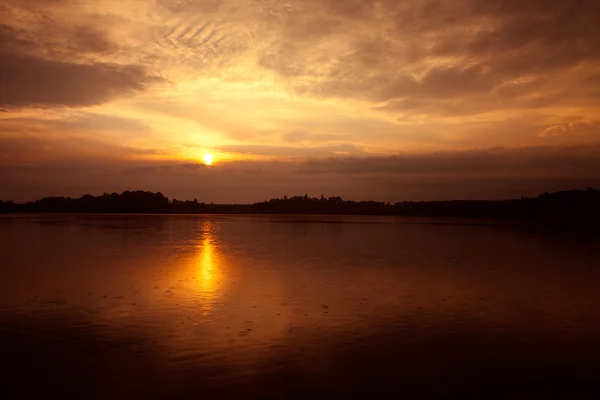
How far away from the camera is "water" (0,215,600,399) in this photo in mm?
11898

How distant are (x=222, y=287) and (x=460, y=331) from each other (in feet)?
42.3

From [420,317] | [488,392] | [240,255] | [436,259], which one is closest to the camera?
[488,392]

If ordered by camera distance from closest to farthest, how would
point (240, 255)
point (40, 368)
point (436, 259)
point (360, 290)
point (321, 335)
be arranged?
point (40, 368)
point (321, 335)
point (360, 290)
point (436, 259)
point (240, 255)

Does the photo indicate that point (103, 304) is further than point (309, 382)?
Yes

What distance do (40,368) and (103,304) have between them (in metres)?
8.00

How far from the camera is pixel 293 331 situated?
1655 centimetres

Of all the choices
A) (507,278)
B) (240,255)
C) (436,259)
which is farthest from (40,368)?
(436,259)

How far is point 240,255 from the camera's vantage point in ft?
137

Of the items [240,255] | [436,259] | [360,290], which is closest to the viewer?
[360,290]

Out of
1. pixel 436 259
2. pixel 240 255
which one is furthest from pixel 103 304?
pixel 436 259

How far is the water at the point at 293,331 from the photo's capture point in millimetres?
11898

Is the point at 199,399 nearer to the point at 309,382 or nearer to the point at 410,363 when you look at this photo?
the point at 309,382

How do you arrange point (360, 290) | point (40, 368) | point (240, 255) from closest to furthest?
1. point (40, 368)
2. point (360, 290)
3. point (240, 255)

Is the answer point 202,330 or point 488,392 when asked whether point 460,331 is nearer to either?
point 488,392
